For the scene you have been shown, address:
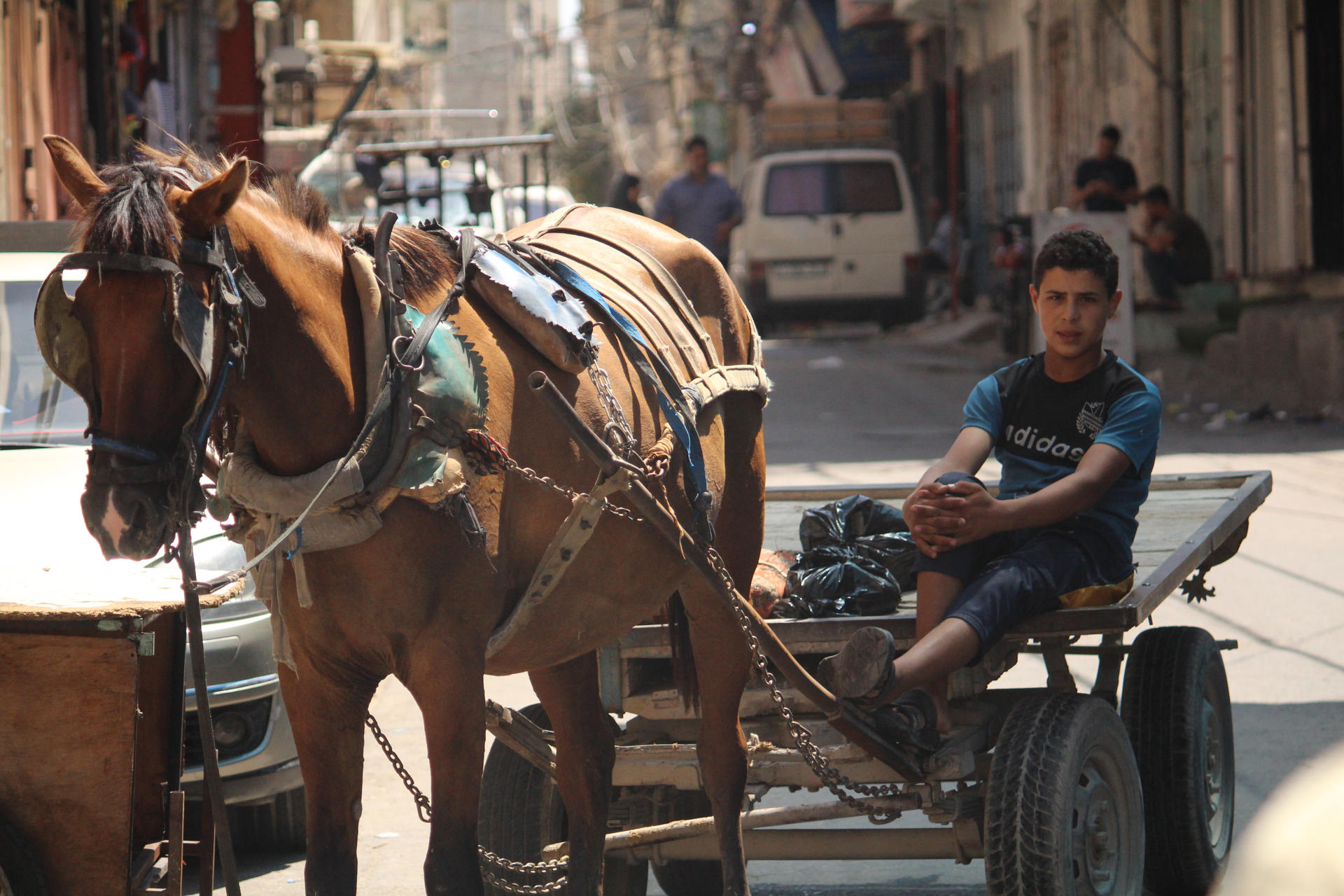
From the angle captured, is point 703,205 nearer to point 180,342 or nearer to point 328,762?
point 328,762

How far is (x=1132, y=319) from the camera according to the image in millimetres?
14000

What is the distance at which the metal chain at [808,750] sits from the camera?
354 cm

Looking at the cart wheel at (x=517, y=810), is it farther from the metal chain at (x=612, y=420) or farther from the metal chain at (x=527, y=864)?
the metal chain at (x=612, y=420)

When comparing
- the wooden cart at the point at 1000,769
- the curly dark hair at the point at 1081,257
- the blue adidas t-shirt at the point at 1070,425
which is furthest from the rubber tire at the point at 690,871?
the curly dark hair at the point at 1081,257

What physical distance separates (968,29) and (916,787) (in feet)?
79.2

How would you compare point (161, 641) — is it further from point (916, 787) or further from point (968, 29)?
point (968, 29)

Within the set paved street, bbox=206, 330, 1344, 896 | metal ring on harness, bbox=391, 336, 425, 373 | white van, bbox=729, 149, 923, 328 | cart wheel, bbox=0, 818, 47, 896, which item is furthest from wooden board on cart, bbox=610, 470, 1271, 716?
white van, bbox=729, 149, 923, 328

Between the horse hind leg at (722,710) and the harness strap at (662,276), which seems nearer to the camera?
the horse hind leg at (722,710)

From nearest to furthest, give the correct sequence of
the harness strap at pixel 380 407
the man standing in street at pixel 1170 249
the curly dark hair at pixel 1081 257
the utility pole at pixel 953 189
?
the harness strap at pixel 380 407 → the curly dark hair at pixel 1081 257 → the man standing in street at pixel 1170 249 → the utility pole at pixel 953 189

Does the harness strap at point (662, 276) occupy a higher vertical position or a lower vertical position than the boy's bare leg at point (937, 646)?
higher

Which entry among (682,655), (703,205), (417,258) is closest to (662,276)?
(682,655)

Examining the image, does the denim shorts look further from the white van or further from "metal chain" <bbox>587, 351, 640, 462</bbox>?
the white van

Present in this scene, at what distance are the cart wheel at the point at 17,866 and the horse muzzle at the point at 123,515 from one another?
114cm

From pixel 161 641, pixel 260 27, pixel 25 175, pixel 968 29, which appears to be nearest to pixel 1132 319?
pixel 25 175
